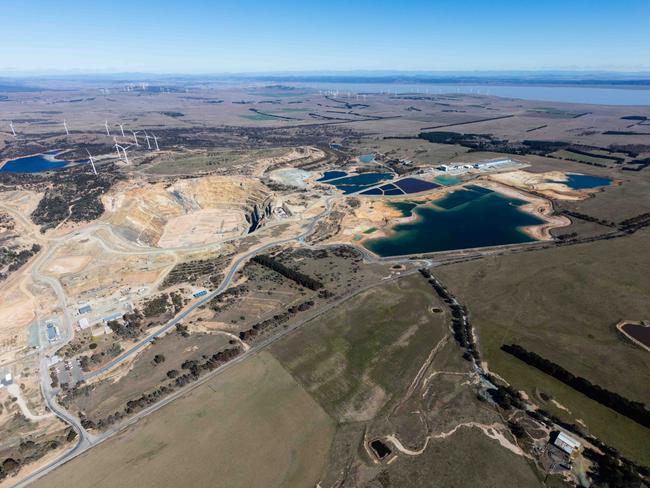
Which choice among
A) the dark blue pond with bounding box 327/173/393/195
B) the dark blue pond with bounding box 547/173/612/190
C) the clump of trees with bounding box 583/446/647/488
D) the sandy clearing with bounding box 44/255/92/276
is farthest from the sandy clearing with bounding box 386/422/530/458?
the dark blue pond with bounding box 547/173/612/190

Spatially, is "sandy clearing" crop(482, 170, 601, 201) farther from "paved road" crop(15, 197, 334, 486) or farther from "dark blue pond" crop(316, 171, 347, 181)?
"paved road" crop(15, 197, 334, 486)

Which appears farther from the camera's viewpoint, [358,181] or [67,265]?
[358,181]

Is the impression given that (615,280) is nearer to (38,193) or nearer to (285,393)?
(285,393)

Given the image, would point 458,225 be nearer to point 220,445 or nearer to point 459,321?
point 459,321

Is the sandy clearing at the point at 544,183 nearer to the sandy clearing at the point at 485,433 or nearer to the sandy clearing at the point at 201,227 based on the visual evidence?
the sandy clearing at the point at 201,227

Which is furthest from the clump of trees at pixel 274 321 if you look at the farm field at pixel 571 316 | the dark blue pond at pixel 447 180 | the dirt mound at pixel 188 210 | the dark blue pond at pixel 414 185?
the dark blue pond at pixel 447 180

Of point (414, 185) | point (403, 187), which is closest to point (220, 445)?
point (403, 187)

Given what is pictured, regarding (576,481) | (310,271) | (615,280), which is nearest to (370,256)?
(310,271)
